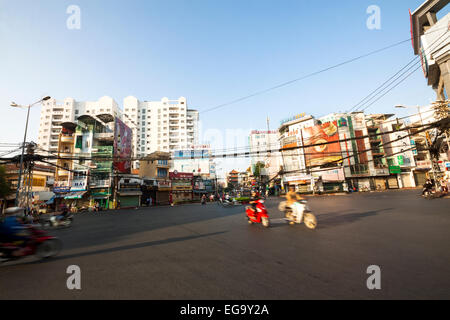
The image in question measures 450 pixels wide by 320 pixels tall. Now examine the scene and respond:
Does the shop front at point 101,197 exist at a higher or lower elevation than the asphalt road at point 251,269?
higher

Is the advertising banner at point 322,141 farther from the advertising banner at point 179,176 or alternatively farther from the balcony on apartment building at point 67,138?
the balcony on apartment building at point 67,138

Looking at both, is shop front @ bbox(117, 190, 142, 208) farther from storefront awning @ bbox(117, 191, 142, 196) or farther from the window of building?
the window of building

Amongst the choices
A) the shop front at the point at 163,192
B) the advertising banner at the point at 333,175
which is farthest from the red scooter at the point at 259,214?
the advertising banner at the point at 333,175

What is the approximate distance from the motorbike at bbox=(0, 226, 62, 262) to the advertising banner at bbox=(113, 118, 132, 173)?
2765cm

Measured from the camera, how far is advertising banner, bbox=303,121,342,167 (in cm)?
4366

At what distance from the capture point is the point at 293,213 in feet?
26.5

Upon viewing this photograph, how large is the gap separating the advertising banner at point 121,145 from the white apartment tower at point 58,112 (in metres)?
41.4

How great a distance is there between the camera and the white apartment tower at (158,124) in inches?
2990

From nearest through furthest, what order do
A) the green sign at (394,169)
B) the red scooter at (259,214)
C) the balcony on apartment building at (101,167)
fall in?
the red scooter at (259,214) → the balcony on apartment building at (101,167) → the green sign at (394,169)

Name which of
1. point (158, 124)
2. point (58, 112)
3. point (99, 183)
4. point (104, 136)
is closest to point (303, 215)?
point (99, 183)

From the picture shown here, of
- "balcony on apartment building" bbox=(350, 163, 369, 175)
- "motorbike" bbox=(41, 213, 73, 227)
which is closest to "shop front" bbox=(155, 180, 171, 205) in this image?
"motorbike" bbox=(41, 213, 73, 227)

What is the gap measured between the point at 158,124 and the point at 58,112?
3315 cm
